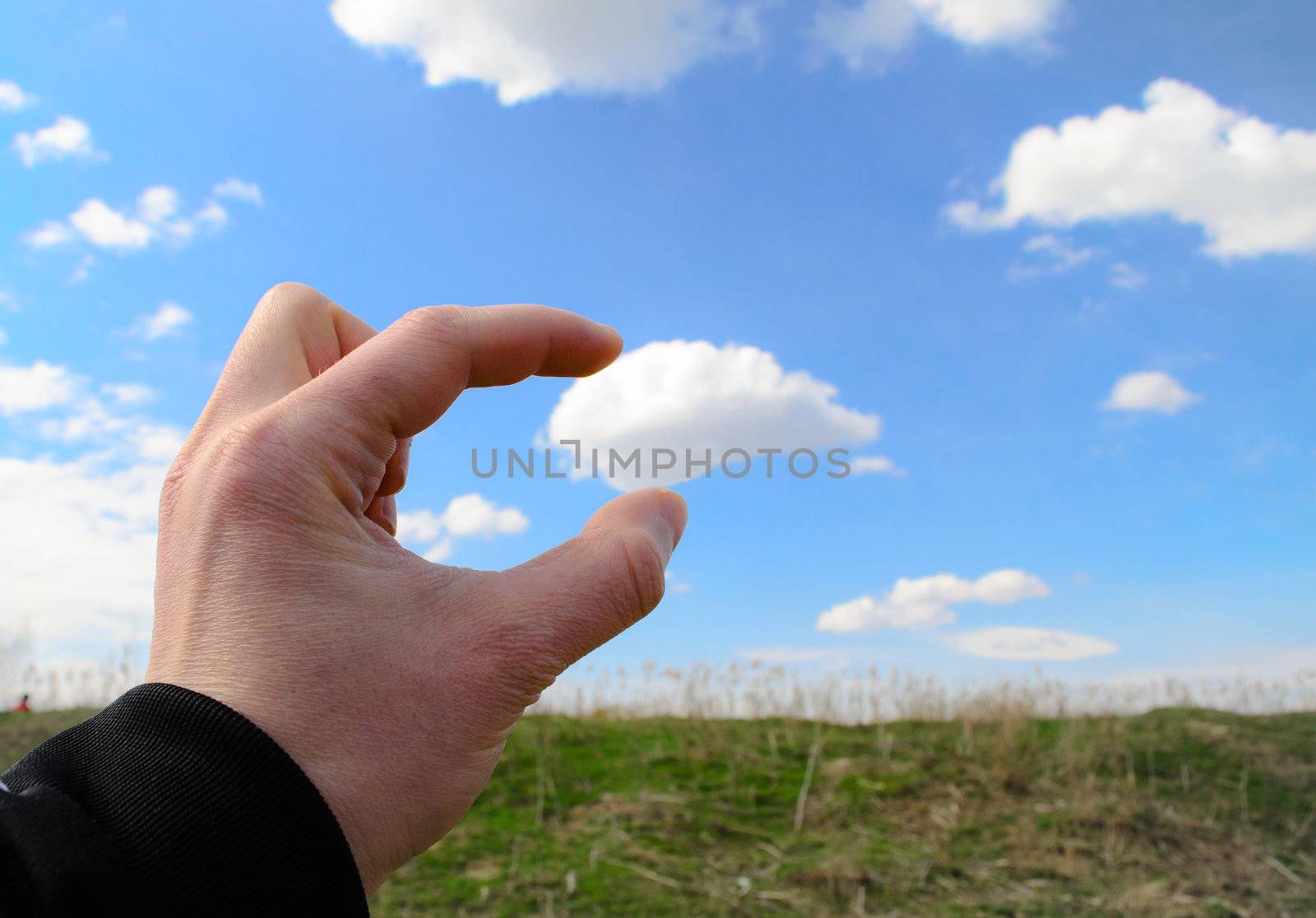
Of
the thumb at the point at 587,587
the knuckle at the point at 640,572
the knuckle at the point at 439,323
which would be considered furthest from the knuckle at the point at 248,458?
the knuckle at the point at 640,572

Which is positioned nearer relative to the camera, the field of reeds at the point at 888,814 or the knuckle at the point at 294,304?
the knuckle at the point at 294,304

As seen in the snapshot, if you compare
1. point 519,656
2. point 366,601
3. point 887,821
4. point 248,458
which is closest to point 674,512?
point 519,656

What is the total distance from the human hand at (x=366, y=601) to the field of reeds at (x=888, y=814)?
11.9ft

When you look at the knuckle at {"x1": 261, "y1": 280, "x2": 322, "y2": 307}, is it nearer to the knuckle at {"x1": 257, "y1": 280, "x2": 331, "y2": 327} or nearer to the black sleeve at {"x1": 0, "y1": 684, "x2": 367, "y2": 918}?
the knuckle at {"x1": 257, "y1": 280, "x2": 331, "y2": 327}

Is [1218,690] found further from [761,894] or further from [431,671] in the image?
[431,671]

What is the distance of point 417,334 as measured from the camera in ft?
5.09

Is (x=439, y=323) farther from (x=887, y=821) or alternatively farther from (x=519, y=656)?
(x=887, y=821)

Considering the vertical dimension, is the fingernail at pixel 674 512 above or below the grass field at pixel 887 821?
above

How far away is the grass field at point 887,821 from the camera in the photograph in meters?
4.73

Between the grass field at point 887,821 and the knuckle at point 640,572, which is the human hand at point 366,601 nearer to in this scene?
the knuckle at point 640,572

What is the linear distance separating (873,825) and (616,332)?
15.3 feet

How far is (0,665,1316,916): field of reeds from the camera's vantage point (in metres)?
4.75

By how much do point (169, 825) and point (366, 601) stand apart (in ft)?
1.28

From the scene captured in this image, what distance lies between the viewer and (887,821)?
5645 millimetres
